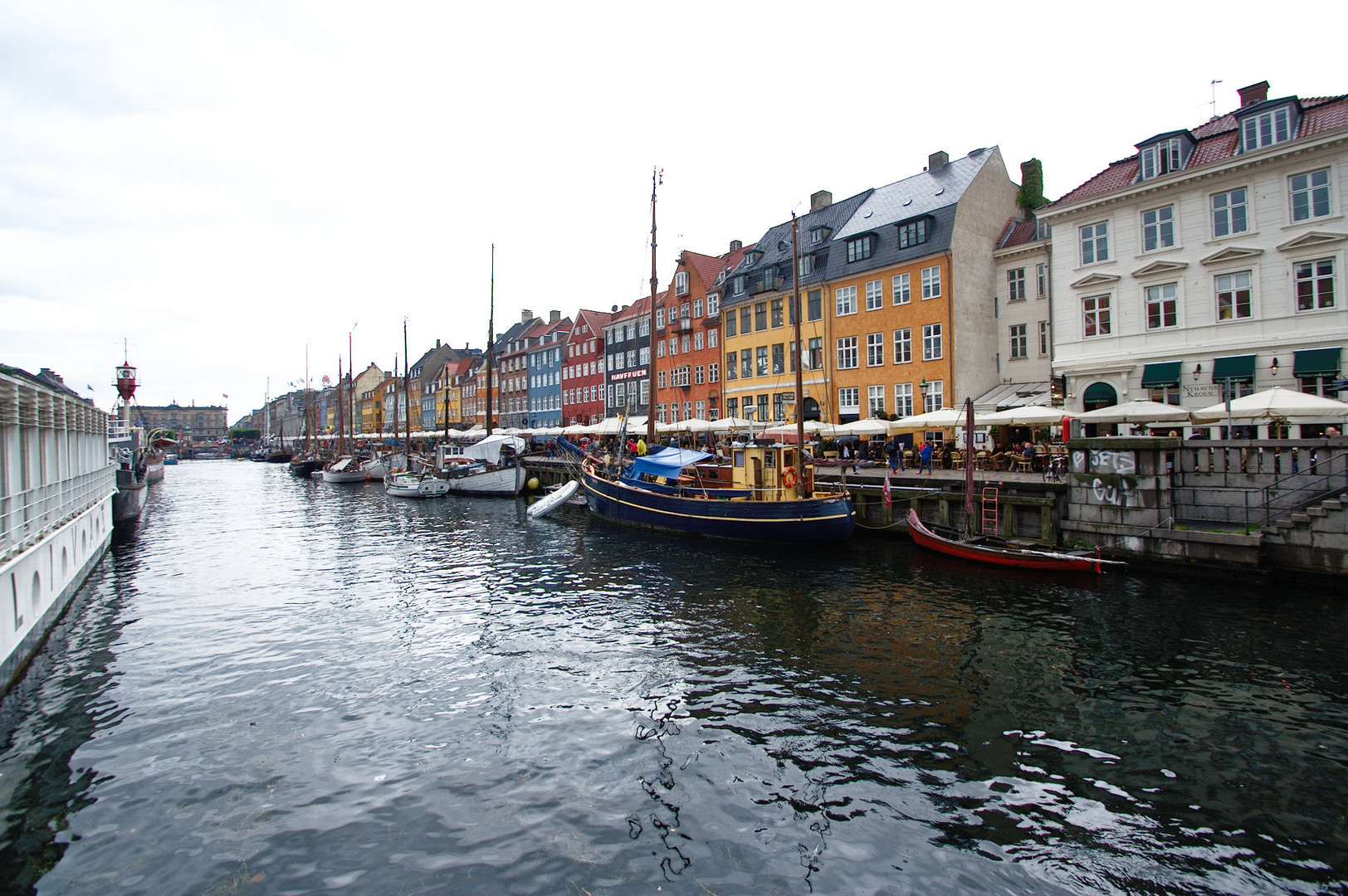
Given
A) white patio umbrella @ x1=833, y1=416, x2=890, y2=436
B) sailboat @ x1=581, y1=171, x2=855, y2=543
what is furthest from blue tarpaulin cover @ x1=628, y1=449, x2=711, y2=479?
white patio umbrella @ x1=833, y1=416, x2=890, y2=436

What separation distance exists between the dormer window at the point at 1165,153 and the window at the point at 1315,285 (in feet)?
20.0

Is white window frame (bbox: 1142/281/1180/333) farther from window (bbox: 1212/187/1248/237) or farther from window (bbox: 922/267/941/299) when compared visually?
window (bbox: 922/267/941/299)

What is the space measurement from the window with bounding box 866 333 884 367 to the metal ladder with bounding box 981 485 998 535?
62.9 ft

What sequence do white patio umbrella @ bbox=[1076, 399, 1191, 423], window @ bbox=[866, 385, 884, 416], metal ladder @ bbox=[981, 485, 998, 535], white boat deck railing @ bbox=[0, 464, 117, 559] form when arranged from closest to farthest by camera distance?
white boat deck railing @ bbox=[0, 464, 117, 559] < white patio umbrella @ bbox=[1076, 399, 1191, 423] < metal ladder @ bbox=[981, 485, 998, 535] < window @ bbox=[866, 385, 884, 416]

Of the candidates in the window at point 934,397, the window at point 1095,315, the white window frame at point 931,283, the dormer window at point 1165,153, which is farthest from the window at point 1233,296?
the white window frame at point 931,283

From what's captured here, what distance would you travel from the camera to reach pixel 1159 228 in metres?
27.5

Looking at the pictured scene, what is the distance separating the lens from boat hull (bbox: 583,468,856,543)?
2303 cm

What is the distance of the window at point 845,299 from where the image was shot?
140 feet

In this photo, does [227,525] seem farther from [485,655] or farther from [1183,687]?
[1183,687]

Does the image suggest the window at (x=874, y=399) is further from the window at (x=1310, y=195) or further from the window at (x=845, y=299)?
the window at (x=1310, y=195)

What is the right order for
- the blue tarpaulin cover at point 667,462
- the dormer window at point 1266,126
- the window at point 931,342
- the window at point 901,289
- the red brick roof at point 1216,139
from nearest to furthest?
the red brick roof at point 1216,139 < the dormer window at point 1266,126 < the blue tarpaulin cover at point 667,462 < the window at point 931,342 < the window at point 901,289

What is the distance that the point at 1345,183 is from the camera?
22969 mm

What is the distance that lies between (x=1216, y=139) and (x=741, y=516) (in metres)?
24.5

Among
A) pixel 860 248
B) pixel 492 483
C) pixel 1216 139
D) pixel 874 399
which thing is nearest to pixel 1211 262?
pixel 1216 139
